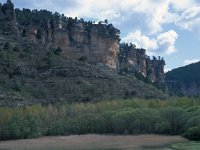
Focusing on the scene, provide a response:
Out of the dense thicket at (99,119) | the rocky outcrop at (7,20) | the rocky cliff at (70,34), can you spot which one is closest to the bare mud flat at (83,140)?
the dense thicket at (99,119)

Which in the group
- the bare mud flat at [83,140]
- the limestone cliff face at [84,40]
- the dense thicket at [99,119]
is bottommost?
the bare mud flat at [83,140]

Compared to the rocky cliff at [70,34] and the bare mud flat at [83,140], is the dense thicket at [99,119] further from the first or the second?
the rocky cliff at [70,34]

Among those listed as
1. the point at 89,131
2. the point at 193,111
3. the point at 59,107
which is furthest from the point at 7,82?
the point at 193,111

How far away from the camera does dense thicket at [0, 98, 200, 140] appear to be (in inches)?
3533

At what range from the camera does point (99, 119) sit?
95.1m

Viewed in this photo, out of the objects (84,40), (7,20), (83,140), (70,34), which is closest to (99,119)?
(83,140)

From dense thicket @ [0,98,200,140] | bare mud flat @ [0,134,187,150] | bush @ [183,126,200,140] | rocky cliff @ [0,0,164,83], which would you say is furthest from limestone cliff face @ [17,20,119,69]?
bush @ [183,126,200,140]

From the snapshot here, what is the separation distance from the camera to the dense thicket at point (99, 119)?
8975 cm

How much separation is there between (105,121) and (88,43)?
81425mm

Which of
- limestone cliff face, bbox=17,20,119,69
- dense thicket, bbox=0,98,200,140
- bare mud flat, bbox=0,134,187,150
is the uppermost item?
limestone cliff face, bbox=17,20,119,69

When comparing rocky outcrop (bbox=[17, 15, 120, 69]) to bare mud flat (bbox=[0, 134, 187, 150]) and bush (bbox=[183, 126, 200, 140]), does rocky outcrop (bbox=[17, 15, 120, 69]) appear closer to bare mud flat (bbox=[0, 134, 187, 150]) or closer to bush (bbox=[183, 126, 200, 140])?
bare mud flat (bbox=[0, 134, 187, 150])

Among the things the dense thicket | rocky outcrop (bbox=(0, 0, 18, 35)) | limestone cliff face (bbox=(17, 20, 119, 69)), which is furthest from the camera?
limestone cliff face (bbox=(17, 20, 119, 69))

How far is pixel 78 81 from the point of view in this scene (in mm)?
118625

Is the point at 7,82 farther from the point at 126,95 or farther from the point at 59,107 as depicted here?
the point at 126,95
